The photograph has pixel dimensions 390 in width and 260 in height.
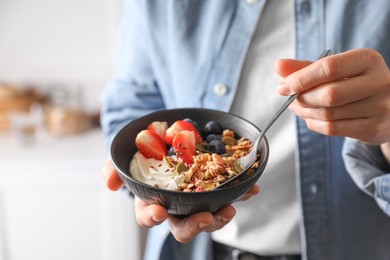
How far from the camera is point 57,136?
1.62 meters

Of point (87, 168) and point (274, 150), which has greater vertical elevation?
point (274, 150)

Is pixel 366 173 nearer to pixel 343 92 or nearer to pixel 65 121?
pixel 343 92

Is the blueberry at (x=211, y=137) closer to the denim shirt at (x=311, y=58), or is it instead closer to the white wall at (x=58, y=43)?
the denim shirt at (x=311, y=58)

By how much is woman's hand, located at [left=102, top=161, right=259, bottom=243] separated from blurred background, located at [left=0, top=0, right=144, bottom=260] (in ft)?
2.73

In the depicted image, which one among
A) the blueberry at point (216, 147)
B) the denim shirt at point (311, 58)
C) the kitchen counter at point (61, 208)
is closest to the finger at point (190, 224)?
the blueberry at point (216, 147)

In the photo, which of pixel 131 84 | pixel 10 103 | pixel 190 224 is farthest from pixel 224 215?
pixel 10 103

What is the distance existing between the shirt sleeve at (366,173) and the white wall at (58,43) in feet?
3.87

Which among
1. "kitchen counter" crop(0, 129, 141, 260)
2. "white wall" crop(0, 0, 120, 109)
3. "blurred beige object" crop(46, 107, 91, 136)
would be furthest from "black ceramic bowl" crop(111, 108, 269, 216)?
"white wall" crop(0, 0, 120, 109)

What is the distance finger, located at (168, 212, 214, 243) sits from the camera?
1.79 ft

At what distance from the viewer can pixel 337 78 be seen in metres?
0.52

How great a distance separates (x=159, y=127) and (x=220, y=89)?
16 centimetres

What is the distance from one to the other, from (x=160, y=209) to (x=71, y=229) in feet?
3.36

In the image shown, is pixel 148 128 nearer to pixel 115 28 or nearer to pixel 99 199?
pixel 99 199

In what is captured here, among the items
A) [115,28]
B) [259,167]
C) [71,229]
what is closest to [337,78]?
[259,167]
